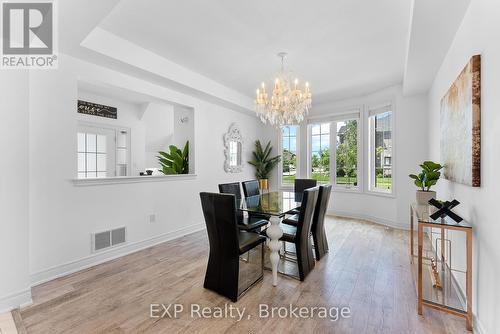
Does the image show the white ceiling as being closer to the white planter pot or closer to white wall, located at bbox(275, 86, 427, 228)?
white wall, located at bbox(275, 86, 427, 228)

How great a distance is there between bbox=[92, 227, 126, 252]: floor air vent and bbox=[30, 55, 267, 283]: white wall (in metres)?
0.07

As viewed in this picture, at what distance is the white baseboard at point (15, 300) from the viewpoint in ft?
6.38

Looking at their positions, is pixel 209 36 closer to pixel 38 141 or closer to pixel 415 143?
pixel 38 141

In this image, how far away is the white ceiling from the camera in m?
2.23

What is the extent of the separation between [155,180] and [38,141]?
4.93 ft

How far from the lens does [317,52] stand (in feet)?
10.2

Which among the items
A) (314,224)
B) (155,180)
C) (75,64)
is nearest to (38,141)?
(75,64)

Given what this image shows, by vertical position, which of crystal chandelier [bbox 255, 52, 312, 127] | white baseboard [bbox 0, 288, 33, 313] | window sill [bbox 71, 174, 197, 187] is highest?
crystal chandelier [bbox 255, 52, 312, 127]

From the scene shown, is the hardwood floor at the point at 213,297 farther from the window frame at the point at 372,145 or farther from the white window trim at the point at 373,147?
the window frame at the point at 372,145

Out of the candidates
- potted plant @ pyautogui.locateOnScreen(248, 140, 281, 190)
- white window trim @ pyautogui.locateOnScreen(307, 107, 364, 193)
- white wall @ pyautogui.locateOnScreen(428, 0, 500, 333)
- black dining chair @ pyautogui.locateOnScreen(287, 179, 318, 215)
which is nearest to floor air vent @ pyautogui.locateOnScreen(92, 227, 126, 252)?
black dining chair @ pyautogui.locateOnScreen(287, 179, 318, 215)

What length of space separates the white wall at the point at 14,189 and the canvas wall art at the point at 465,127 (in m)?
3.67

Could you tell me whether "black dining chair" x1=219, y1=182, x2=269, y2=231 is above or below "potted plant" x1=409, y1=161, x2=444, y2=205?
below

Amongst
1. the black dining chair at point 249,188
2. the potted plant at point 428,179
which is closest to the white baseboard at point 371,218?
the potted plant at point 428,179

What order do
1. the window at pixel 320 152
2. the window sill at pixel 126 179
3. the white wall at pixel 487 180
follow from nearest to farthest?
the white wall at pixel 487 180
the window sill at pixel 126 179
the window at pixel 320 152
